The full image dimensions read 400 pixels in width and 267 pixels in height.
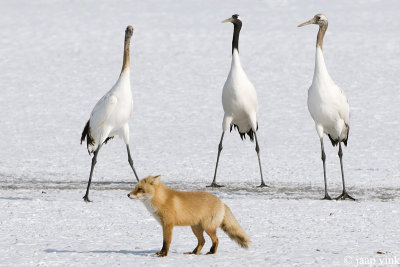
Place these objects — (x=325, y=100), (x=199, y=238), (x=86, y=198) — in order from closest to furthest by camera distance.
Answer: (x=199, y=238) → (x=86, y=198) → (x=325, y=100)

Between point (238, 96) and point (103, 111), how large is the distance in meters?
3.34

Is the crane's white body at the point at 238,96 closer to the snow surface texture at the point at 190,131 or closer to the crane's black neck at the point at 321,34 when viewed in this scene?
the snow surface texture at the point at 190,131

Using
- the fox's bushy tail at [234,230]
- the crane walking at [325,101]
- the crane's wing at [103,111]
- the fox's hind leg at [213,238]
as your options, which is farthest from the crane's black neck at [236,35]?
the fox's hind leg at [213,238]

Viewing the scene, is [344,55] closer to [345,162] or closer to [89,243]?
[345,162]

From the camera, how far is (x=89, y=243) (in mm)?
7434

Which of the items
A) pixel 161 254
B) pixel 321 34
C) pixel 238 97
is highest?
pixel 321 34

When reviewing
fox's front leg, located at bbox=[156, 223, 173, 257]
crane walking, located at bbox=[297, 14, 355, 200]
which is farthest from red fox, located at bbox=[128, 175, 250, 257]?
crane walking, located at bbox=[297, 14, 355, 200]

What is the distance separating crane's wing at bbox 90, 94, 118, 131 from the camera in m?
11.2

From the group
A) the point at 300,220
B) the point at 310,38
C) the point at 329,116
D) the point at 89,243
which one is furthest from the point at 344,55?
the point at 89,243

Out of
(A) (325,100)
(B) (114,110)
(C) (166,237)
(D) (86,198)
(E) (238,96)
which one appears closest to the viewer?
(C) (166,237)

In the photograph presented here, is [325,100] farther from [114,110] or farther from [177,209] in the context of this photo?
[177,209]

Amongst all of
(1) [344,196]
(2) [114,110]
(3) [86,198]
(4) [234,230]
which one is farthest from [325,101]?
(4) [234,230]

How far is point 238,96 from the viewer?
1371 centimetres

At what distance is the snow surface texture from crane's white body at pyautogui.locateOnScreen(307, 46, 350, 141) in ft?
4.10
